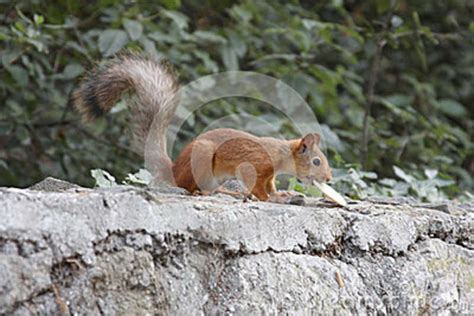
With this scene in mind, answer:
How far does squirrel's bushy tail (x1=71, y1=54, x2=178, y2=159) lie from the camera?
63.9 inches

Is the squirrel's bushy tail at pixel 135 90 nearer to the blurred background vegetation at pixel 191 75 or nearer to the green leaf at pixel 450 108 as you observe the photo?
the blurred background vegetation at pixel 191 75

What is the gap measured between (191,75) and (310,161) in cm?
133

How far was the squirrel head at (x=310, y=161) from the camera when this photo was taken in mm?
1849

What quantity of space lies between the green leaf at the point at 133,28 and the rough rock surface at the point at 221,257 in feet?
4.47

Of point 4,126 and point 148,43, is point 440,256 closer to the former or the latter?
point 148,43

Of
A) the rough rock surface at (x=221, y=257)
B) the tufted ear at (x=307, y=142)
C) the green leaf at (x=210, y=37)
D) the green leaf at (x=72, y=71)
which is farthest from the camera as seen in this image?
the green leaf at (x=210, y=37)

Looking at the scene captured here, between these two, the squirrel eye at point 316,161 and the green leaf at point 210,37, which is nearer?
the squirrel eye at point 316,161

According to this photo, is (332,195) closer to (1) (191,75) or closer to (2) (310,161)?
(2) (310,161)

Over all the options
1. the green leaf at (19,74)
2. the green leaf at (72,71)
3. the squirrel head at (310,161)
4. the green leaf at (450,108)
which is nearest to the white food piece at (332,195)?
the squirrel head at (310,161)

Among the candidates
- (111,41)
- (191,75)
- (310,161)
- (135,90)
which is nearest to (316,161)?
(310,161)

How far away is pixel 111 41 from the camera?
2.69m

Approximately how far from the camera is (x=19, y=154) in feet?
9.67

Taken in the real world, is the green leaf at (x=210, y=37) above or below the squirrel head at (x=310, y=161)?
below

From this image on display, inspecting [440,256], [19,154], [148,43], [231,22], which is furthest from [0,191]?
[231,22]
